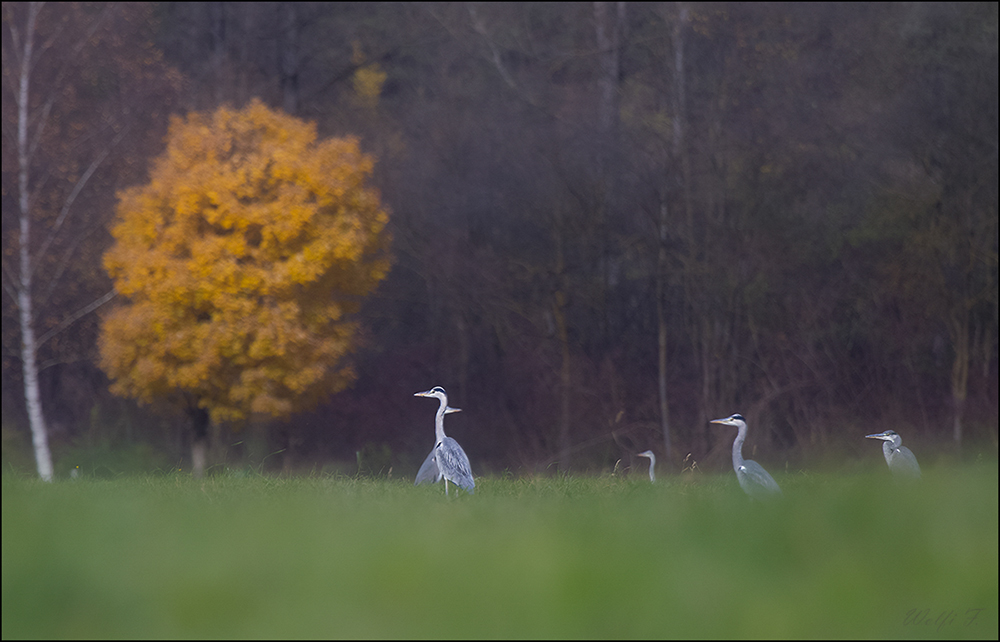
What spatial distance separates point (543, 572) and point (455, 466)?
17.1 feet

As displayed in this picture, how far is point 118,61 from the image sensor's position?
2552 centimetres

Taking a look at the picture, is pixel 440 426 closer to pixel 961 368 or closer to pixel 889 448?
pixel 889 448

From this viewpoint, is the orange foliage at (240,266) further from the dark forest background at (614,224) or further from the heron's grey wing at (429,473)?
the heron's grey wing at (429,473)

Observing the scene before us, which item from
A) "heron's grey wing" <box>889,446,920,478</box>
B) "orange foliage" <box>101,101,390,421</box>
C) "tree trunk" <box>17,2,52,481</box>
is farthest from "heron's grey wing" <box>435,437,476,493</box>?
"tree trunk" <box>17,2,52,481</box>

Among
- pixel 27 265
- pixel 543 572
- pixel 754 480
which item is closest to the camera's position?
pixel 543 572

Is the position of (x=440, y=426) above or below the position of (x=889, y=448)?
above

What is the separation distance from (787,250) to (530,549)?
2498 cm

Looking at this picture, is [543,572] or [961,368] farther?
[961,368]

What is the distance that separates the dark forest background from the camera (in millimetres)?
24750

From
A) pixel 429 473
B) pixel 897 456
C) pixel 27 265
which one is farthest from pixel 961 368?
pixel 27 265

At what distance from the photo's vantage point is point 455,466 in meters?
8.40

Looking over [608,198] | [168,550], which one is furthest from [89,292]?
[168,550]

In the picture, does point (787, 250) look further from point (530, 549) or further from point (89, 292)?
point (530, 549)

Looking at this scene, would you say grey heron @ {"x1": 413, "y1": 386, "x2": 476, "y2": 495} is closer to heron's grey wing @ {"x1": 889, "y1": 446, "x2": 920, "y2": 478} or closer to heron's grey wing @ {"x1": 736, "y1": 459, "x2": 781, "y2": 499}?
heron's grey wing @ {"x1": 736, "y1": 459, "x2": 781, "y2": 499}
